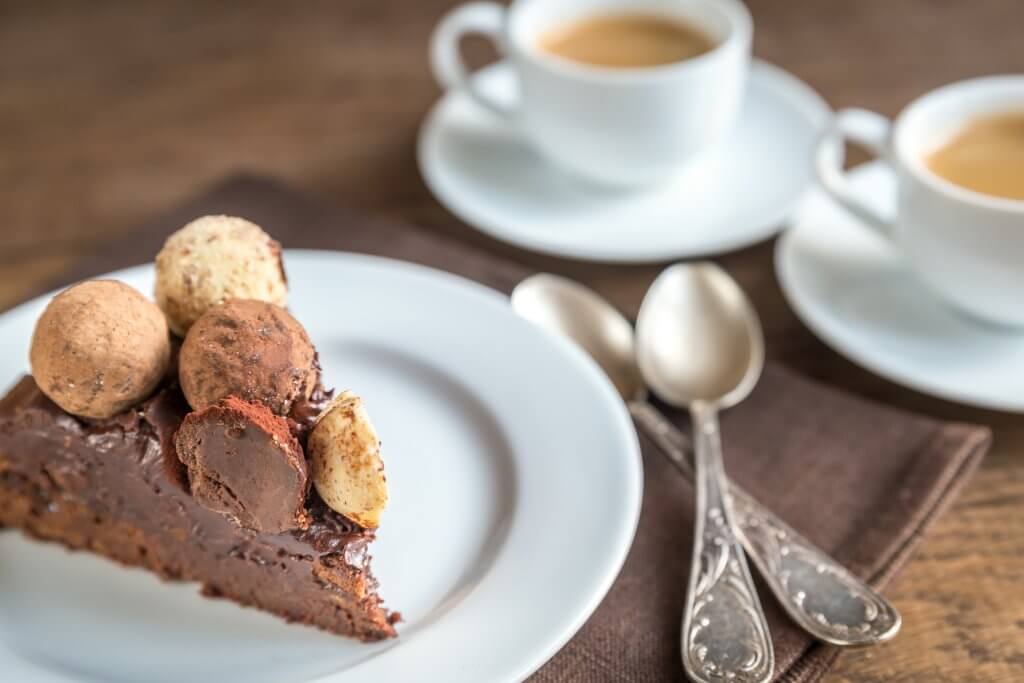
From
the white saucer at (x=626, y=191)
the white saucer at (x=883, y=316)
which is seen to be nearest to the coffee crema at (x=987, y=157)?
the white saucer at (x=883, y=316)

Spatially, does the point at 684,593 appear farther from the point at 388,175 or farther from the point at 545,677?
the point at 388,175

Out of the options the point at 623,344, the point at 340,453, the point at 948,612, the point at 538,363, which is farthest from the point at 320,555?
the point at 948,612

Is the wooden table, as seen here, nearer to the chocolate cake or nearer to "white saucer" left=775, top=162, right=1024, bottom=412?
"white saucer" left=775, top=162, right=1024, bottom=412

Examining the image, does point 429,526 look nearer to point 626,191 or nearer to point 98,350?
point 98,350

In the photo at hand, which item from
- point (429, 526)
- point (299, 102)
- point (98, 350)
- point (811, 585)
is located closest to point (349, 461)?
point (429, 526)

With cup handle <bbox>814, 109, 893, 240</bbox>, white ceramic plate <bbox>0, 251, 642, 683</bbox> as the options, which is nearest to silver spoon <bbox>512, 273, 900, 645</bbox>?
white ceramic plate <bbox>0, 251, 642, 683</bbox>

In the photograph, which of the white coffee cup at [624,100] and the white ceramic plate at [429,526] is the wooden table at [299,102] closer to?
the white coffee cup at [624,100]

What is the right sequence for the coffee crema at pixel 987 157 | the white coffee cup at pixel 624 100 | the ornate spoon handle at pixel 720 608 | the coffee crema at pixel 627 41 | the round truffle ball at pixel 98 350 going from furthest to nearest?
the coffee crema at pixel 627 41 < the white coffee cup at pixel 624 100 < the coffee crema at pixel 987 157 < the round truffle ball at pixel 98 350 < the ornate spoon handle at pixel 720 608
